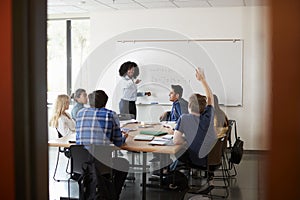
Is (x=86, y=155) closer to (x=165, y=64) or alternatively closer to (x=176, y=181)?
(x=176, y=181)

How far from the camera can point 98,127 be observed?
143 inches

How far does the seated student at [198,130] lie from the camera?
3.93 metres

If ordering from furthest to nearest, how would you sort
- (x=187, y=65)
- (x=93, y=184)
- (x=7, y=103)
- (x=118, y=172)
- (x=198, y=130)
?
(x=187, y=65) → (x=118, y=172) → (x=198, y=130) → (x=93, y=184) → (x=7, y=103)

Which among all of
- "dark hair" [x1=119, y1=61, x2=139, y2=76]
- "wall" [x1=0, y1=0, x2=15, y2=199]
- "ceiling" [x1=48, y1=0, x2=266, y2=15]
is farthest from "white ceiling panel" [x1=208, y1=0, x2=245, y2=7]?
"wall" [x1=0, y1=0, x2=15, y2=199]

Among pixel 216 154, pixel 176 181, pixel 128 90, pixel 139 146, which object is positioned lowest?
pixel 176 181

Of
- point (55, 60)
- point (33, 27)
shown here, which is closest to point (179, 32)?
point (55, 60)

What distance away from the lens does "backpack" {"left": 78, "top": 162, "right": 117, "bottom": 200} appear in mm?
3375

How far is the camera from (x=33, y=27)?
1313 mm

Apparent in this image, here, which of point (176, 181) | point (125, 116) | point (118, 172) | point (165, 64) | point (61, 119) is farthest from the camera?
point (165, 64)

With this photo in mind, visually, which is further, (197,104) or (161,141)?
(197,104)

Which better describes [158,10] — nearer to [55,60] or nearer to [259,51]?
[55,60]

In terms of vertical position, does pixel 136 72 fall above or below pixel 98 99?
above

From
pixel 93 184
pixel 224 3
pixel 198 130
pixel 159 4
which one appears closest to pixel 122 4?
pixel 159 4

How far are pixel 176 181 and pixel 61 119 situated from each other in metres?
1.61
